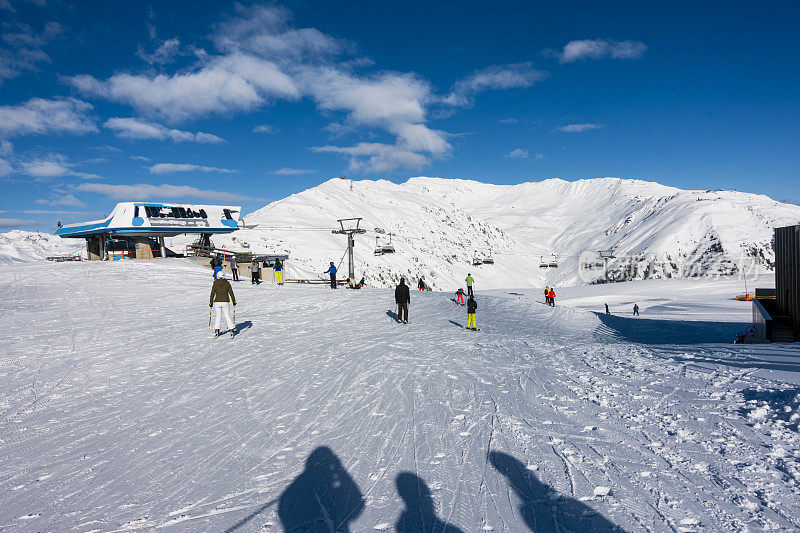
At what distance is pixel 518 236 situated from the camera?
4838 inches

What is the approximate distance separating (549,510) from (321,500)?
8.18 ft

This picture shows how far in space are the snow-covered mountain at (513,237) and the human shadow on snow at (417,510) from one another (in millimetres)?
39656

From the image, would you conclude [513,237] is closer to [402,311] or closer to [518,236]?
[518,236]

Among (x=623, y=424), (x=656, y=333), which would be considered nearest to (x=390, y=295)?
(x=656, y=333)

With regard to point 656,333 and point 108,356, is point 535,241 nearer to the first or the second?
point 656,333

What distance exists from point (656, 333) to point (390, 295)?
13.8m

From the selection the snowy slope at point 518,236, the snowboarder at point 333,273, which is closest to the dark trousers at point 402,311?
the snowboarder at point 333,273

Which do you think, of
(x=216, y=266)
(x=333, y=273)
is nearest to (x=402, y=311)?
(x=216, y=266)

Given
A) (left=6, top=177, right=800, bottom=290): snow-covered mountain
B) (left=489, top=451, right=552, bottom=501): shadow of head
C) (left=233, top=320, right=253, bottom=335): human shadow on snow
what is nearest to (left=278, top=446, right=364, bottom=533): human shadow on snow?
(left=489, top=451, right=552, bottom=501): shadow of head

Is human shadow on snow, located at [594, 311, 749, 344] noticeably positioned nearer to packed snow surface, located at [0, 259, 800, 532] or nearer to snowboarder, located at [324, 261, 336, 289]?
packed snow surface, located at [0, 259, 800, 532]

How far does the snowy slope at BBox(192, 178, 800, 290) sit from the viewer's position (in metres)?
63.0

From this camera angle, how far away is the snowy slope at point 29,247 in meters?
160

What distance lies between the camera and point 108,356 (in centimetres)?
1044

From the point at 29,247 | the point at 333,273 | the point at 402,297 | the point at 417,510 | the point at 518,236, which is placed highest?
the point at 29,247
